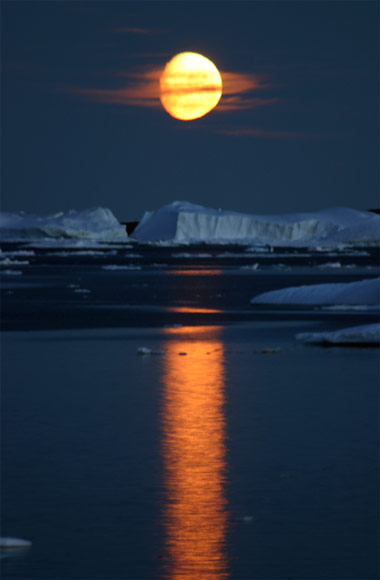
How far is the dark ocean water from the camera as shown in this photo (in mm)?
6164

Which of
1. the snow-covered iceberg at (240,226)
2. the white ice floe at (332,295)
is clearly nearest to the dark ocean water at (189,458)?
the white ice floe at (332,295)

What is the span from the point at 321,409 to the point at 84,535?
4732 mm

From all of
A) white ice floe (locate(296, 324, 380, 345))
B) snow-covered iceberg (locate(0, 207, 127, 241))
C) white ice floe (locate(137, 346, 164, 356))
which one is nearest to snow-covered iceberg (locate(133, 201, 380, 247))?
snow-covered iceberg (locate(0, 207, 127, 241))

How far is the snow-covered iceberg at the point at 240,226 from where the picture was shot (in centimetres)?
10588

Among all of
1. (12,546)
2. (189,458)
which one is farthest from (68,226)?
(12,546)

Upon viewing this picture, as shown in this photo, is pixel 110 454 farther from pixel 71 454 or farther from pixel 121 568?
pixel 121 568

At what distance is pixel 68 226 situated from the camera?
11794 centimetres

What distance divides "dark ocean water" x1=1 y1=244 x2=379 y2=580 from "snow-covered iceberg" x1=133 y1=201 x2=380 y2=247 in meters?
86.8

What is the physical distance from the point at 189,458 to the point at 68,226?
110465 mm

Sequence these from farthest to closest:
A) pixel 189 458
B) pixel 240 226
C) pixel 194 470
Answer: pixel 240 226, pixel 189 458, pixel 194 470

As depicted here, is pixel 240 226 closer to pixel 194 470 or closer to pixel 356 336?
pixel 356 336

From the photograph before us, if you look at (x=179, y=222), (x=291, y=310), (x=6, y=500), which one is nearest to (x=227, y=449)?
(x=6, y=500)

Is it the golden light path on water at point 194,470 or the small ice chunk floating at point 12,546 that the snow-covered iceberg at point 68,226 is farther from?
the small ice chunk floating at point 12,546

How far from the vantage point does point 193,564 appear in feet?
19.6
